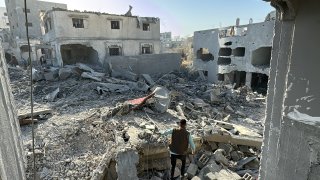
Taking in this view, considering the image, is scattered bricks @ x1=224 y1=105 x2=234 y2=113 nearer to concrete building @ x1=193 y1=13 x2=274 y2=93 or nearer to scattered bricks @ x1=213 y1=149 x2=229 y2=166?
scattered bricks @ x1=213 y1=149 x2=229 y2=166

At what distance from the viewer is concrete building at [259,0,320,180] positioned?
2654 millimetres

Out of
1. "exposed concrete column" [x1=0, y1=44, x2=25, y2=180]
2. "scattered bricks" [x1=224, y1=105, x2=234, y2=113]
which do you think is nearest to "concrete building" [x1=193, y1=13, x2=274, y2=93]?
"scattered bricks" [x1=224, y1=105, x2=234, y2=113]

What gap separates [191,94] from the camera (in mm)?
15398

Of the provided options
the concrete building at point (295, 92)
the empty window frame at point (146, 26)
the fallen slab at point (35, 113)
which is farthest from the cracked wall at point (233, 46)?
the fallen slab at point (35, 113)

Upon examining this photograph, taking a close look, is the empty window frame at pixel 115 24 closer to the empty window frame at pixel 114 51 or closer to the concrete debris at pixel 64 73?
the empty window frame at pixel 114 51

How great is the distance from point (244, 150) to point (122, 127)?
4603 mm

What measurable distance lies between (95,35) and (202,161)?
59.1ft

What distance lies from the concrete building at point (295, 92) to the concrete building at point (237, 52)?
16.4 meters

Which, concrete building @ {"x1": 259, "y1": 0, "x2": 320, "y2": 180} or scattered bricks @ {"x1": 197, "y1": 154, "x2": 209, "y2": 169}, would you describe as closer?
concrete building @ {"x1": 259, "y1": 0, "x2": 320, "y2": 180}

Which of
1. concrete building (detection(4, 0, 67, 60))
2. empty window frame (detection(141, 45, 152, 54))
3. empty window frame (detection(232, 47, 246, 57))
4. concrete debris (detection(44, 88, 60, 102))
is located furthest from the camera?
concrete building (detection(4, 0, 67, 60))

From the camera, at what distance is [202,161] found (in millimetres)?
7137

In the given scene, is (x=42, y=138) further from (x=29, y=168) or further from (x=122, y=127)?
(x=122, y=127)

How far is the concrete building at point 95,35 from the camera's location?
19750mm

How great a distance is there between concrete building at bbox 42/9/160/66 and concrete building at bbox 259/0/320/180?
1949 cm
